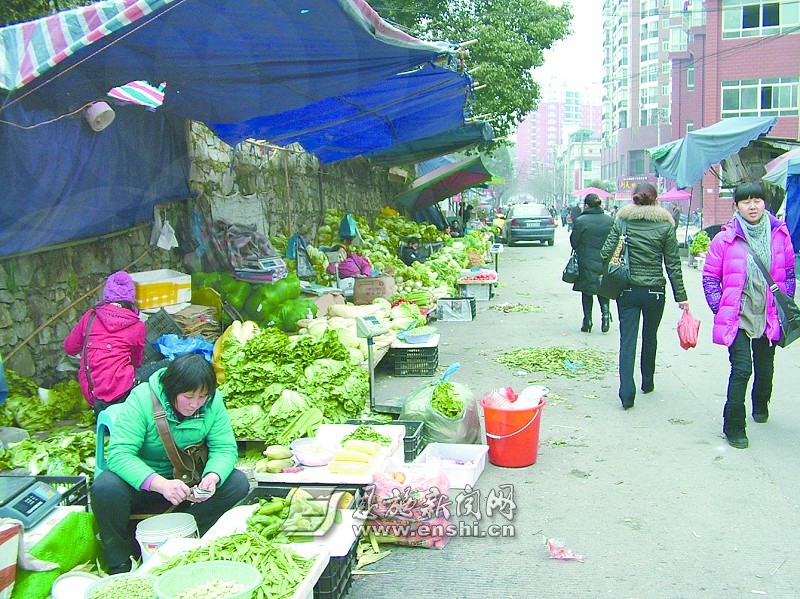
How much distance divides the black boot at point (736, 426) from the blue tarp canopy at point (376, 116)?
4176 mm

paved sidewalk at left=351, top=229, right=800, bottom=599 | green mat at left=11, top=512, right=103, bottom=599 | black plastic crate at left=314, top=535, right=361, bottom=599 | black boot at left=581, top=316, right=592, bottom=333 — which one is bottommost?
black boot at left=581, top=316, right=592, bottom=333

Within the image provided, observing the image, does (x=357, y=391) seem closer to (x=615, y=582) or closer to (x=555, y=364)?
(x=615, y=582)

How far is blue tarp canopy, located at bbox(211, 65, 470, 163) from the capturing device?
8156 mm

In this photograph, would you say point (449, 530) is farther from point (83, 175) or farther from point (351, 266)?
point (351, 266)

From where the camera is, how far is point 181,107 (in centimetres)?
718

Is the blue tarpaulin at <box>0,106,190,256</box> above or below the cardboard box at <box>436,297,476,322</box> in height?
above

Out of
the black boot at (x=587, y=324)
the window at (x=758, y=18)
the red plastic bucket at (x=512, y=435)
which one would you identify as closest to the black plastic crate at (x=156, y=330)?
the red plastic bucket at (x=512, y=435)

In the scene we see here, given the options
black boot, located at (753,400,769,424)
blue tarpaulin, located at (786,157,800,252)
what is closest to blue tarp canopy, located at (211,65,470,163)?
black boot, located at (753,400,769,424)

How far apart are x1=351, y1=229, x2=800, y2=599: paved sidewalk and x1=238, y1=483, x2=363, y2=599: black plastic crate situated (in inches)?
8.2

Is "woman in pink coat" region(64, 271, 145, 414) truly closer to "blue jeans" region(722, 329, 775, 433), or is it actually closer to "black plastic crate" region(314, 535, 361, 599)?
"black plastic crate" region(314, 535, 361, 599)

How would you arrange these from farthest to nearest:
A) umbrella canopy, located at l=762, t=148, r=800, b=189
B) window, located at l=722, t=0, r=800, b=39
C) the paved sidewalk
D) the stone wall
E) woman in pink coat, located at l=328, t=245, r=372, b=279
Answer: window, located at l=722, t=0, r=800, b=39
umbrella canopy, located at l=762, t=148, r=800, b=189
woman in pink coat, located at l=328, t=245, r=372, b=279
the stone wall
the paved sidewalk

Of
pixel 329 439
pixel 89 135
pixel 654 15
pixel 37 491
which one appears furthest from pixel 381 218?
pixel 654 15

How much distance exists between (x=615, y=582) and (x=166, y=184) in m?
6.11

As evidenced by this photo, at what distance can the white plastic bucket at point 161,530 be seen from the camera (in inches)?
139
